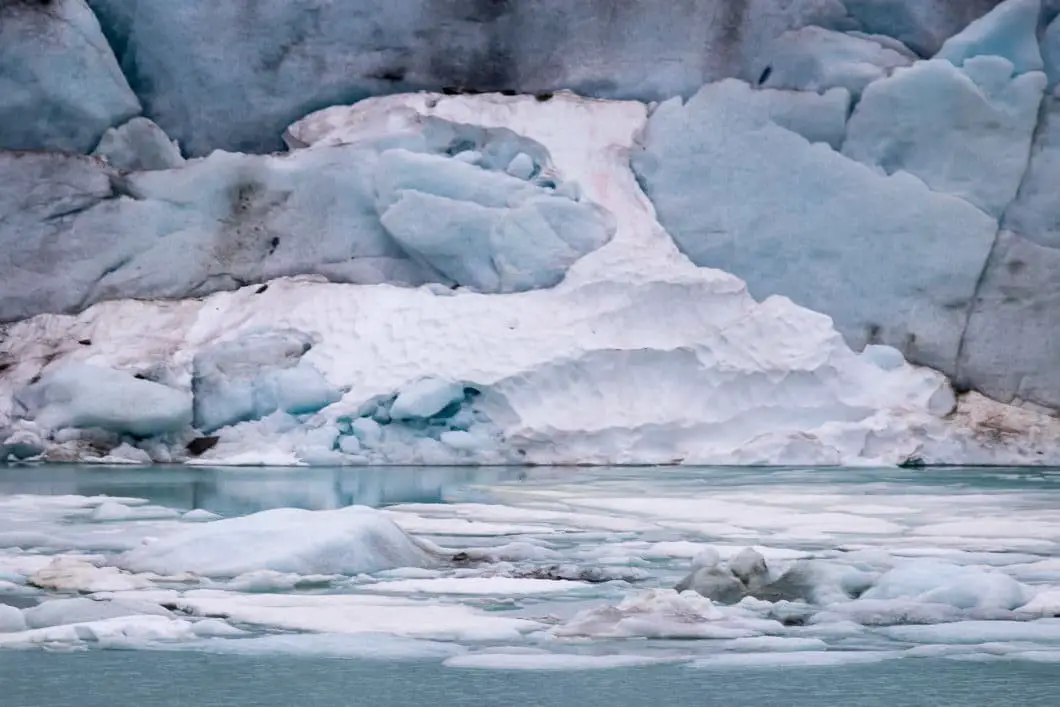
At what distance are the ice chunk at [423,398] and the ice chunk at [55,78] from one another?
3855 mm

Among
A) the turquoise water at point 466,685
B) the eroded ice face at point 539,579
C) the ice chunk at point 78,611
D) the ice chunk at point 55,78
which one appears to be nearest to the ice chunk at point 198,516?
the eroded ice face at point 539,579

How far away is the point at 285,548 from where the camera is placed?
13.9 feet

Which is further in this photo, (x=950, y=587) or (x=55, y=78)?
(x=55, y=78)

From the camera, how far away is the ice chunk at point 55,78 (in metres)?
11.5

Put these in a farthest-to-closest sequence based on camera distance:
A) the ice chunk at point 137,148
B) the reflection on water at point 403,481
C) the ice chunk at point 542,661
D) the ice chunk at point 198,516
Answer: the ice chunk at point 137,148 < the reflection on water at point 403,481 < the ice chunk at point 198,516 < the ice chunk at point 542,661

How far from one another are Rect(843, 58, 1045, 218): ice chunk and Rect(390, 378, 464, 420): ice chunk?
389 centimetres

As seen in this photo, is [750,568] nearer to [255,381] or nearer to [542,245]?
[255,381]

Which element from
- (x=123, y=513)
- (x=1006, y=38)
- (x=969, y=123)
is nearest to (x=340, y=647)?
(x=123, y=513)

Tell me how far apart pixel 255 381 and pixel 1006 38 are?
20.0 ft

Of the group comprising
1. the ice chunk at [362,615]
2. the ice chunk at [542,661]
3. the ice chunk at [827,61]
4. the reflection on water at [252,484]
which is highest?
the ice chunk at [827,61]

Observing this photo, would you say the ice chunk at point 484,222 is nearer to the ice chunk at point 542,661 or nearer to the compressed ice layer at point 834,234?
the compressed ice layer at point 834,234

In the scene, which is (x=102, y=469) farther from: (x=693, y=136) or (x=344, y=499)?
(x=693, y=136)

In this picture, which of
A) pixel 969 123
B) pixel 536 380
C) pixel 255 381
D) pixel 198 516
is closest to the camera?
pixel 198 516

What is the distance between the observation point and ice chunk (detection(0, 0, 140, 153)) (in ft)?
37.6
